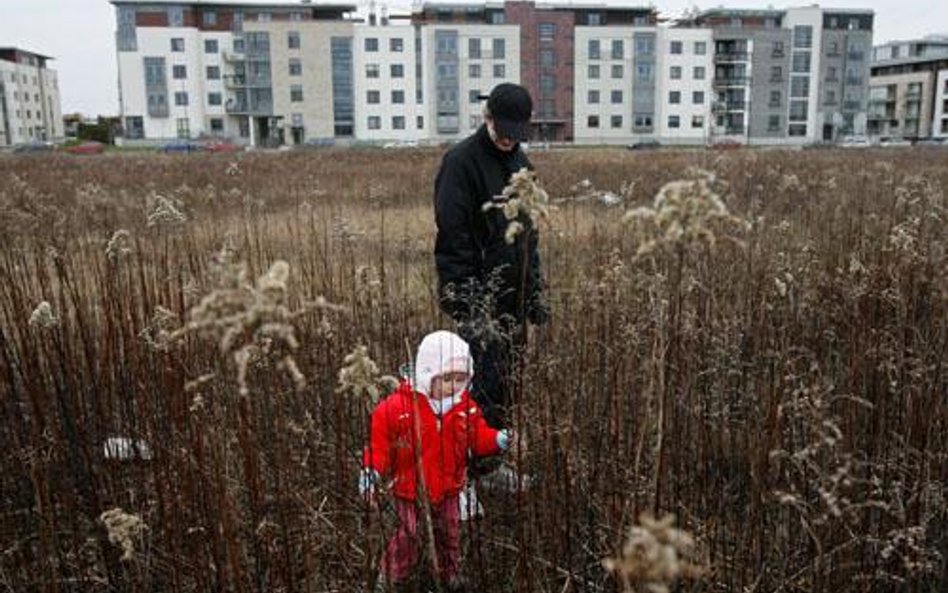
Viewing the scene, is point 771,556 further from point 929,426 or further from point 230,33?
point 230,33

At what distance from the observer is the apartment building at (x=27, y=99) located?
70.6 metres

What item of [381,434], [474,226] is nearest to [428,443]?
[381,434]

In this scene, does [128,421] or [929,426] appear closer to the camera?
[929,426]

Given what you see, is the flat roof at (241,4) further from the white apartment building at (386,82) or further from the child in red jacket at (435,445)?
the child in red jacket at (435,445)

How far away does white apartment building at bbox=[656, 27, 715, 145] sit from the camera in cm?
6238

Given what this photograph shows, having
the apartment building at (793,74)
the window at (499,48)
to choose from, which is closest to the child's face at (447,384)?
the window at (499,48)

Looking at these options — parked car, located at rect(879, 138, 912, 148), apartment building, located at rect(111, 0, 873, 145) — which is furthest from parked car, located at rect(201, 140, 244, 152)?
parked car, located at rect(879, 138, 912, 148)

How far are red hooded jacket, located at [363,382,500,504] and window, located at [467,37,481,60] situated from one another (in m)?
60.6

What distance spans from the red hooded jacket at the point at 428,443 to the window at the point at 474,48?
6064 cm

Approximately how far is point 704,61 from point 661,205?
6732cm

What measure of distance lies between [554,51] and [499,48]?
449 centimetres

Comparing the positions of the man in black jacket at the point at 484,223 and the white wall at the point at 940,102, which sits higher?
the white wall at the point at 940,102

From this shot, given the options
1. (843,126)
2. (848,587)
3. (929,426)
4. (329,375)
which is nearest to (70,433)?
(329,375)

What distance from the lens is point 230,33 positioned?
6216 centimetres
